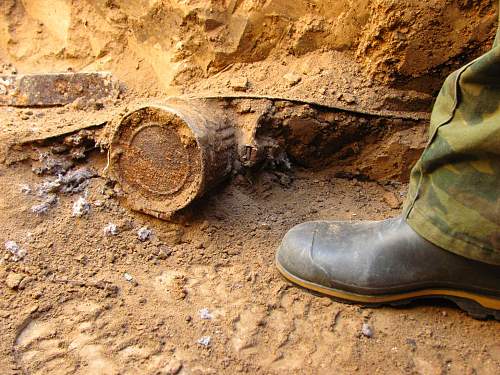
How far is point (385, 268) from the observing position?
112 centimetres

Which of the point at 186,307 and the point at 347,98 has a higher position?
the point at 347,98

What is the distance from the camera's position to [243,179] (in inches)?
62.9

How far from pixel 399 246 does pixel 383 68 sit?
0.74m

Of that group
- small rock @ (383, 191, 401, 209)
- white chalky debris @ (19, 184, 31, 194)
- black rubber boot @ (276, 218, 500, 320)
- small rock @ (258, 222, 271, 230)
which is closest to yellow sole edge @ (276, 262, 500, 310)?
black rubber boot @ (276, 218, 500, 320)

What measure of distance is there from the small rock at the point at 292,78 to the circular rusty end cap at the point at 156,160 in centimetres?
49

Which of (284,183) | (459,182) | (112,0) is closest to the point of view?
(459,182)

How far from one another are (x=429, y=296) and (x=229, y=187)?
0.74 metres

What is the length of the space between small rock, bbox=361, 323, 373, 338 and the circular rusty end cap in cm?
61

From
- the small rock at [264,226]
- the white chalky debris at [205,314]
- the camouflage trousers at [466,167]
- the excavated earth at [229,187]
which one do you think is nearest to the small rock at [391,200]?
the excavated earth at [229,187]

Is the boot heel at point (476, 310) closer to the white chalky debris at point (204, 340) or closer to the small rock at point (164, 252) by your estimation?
the white chalky debris at point (204, 340)

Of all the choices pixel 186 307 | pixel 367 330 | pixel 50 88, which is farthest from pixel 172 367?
pixel 50 88

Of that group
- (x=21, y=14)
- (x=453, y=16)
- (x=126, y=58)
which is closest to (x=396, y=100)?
(x=453, y=16)

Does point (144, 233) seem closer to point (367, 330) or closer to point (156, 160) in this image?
point (156, 160)

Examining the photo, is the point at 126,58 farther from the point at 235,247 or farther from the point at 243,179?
the point at 235,247
